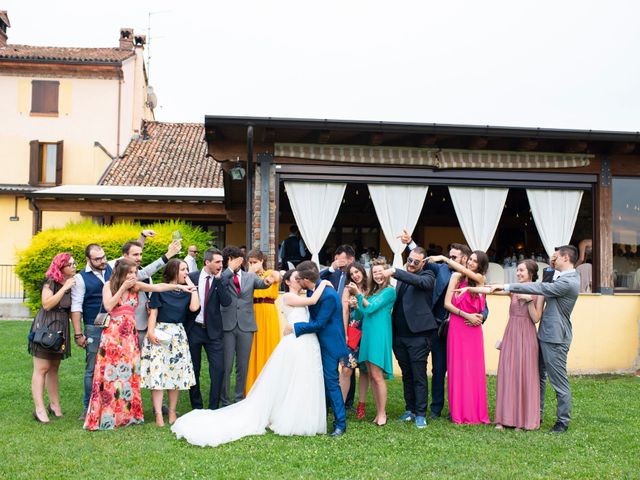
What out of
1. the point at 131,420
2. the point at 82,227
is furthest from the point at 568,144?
the point at 82,227

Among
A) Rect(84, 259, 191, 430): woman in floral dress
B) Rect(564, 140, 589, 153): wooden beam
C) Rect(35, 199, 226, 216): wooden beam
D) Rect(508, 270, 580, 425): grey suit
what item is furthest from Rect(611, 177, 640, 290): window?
Rect(35, 199, 226, 216): wooden beam

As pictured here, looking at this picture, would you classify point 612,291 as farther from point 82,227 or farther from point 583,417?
point 82,227

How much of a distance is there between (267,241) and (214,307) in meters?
3.20

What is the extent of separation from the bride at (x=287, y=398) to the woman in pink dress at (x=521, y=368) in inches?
64.4

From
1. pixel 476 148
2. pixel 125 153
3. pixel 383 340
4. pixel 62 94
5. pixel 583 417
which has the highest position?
pixel 62 94

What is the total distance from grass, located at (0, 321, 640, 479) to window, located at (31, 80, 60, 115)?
2100 cm

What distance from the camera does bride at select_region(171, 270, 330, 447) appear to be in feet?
19.4

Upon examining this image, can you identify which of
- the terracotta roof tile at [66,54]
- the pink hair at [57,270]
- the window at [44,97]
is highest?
the terracotta roof tile at [66,54]

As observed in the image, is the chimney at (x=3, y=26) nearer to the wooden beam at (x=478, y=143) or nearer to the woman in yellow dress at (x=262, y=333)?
the wooden beam at (x=478, y=143)

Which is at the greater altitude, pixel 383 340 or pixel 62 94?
pixel 62 94

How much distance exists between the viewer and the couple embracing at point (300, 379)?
233 inches

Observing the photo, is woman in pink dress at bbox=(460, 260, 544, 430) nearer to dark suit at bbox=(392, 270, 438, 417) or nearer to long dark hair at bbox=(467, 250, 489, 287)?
long dark hair at bbox=(467, 250, 489, 287)

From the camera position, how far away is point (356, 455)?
5246 millimetres

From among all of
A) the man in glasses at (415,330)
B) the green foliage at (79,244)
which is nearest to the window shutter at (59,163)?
the green foliage at (79,244)
